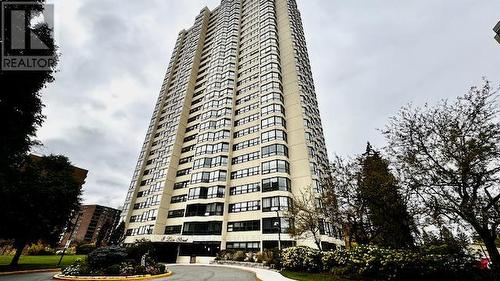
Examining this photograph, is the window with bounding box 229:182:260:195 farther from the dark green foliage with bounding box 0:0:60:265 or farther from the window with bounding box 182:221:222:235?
the dark green foliage with bounding box 0:0:60:265

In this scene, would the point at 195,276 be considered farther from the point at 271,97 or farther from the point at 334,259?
the point at 271,97

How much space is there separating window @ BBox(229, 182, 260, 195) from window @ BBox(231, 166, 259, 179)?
183cm

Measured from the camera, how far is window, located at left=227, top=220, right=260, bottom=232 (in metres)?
37.8

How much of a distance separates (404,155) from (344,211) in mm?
9384

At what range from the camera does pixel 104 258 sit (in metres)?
18.5

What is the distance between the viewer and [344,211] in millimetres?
22578

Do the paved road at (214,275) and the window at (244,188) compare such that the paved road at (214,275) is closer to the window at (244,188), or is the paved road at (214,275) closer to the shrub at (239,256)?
the shrub at (239,256)

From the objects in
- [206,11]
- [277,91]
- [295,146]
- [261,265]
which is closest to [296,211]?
[261,265]

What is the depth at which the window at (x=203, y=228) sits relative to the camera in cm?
4003

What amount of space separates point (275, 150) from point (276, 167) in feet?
A: 10.1

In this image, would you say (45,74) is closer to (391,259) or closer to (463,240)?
(391,259)

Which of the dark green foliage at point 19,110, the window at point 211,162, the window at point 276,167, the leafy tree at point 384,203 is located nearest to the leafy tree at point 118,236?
the window at point 211,162

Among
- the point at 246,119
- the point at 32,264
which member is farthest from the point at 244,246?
the point at 32,264

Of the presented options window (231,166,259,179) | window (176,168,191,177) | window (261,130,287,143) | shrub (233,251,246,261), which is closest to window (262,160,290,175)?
window (231,166,259,179)
